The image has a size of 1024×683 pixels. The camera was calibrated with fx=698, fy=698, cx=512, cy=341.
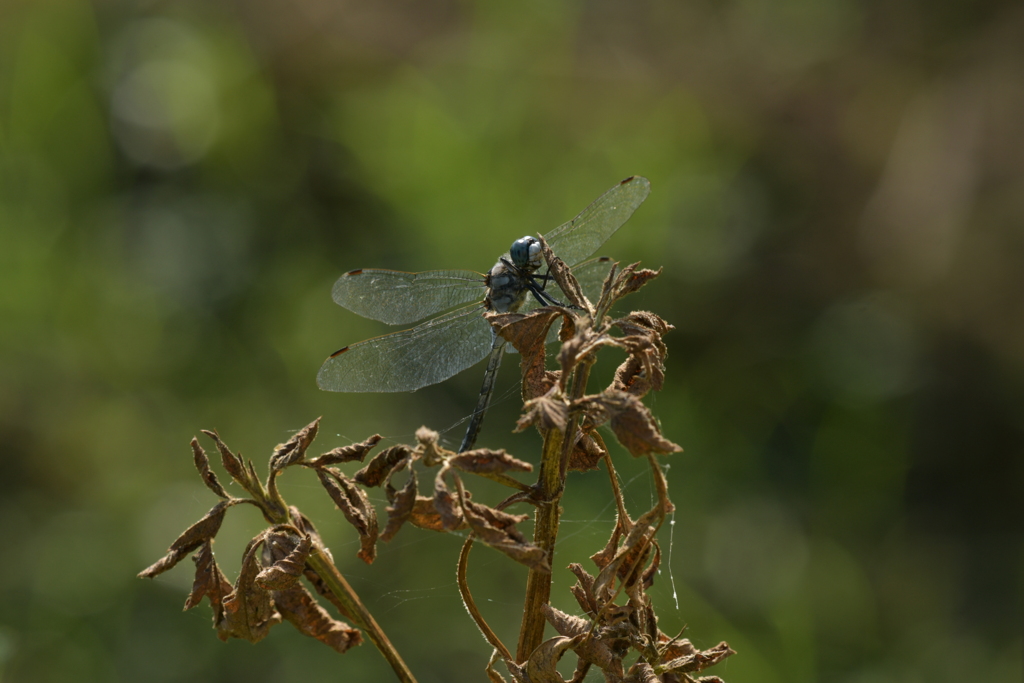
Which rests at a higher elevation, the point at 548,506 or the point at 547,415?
the point at 547,415

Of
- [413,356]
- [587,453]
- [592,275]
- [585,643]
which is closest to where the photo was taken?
[585,643]

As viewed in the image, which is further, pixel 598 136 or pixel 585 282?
pixel 598 136

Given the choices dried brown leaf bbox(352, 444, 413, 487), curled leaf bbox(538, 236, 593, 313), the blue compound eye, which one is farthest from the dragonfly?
dried brown leaf bbox(352, 444, 413, 487)

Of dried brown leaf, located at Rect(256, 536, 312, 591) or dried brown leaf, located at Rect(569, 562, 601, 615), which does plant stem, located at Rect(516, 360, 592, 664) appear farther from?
dried brown leaf, located at Rect(256, 536, 312, 591)

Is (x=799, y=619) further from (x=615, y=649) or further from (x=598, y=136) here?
(x=598, y=136)

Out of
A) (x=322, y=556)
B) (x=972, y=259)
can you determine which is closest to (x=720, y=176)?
(x=972, y=259)

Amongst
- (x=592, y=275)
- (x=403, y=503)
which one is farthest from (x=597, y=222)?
(x=403, y=503)

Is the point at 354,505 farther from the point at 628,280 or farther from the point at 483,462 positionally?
the point at 628,280
